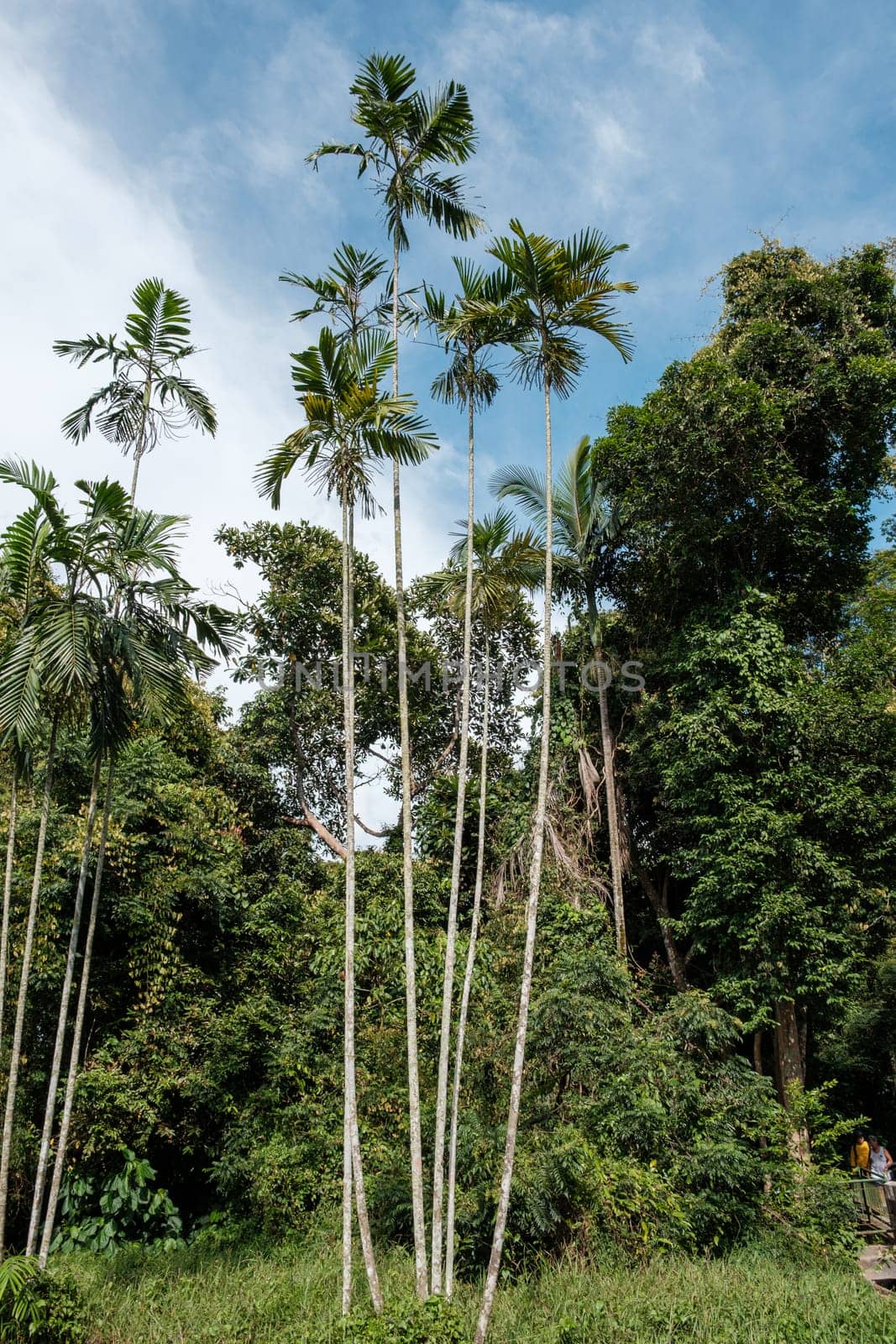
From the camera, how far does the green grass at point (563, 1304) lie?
5.84 metres

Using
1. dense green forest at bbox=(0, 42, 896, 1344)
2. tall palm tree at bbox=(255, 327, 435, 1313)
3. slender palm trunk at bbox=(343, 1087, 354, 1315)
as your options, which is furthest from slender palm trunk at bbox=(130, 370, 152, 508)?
slender palm trunk at bbox=(343, 1087, 354, 1315)

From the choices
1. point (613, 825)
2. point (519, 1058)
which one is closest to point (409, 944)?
point (519, 1058)

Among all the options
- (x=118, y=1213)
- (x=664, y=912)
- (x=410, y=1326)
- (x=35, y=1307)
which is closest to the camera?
(x=410, y=1326)

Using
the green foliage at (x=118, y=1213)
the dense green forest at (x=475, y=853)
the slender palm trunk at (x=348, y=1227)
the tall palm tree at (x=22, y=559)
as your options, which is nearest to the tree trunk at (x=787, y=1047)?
the dense green forest at (x=475, y=853)

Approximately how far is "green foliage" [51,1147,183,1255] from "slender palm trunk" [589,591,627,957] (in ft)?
20.6

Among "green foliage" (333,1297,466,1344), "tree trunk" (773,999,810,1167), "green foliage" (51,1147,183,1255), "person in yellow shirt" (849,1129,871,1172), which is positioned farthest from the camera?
Result: "person in yellow shirt" (849,1129,871,1172)

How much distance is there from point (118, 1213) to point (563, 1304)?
5.84m

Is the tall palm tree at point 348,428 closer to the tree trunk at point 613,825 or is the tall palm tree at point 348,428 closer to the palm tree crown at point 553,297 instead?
the palm tree crown at point 553,297

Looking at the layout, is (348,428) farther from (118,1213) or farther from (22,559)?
(118,1213)

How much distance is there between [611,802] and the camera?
13.0m

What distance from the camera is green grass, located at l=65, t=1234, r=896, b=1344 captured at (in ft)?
19.1

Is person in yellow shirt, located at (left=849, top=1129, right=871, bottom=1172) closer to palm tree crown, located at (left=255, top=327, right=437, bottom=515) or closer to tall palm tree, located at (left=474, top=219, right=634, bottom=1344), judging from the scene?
tall palm tree, located at (left=474, top=219, right=634, bottom=1344)

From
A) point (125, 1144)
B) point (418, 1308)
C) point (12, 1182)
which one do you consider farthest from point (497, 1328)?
point (12, 1182)

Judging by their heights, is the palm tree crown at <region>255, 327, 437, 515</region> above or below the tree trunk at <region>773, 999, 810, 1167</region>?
above
